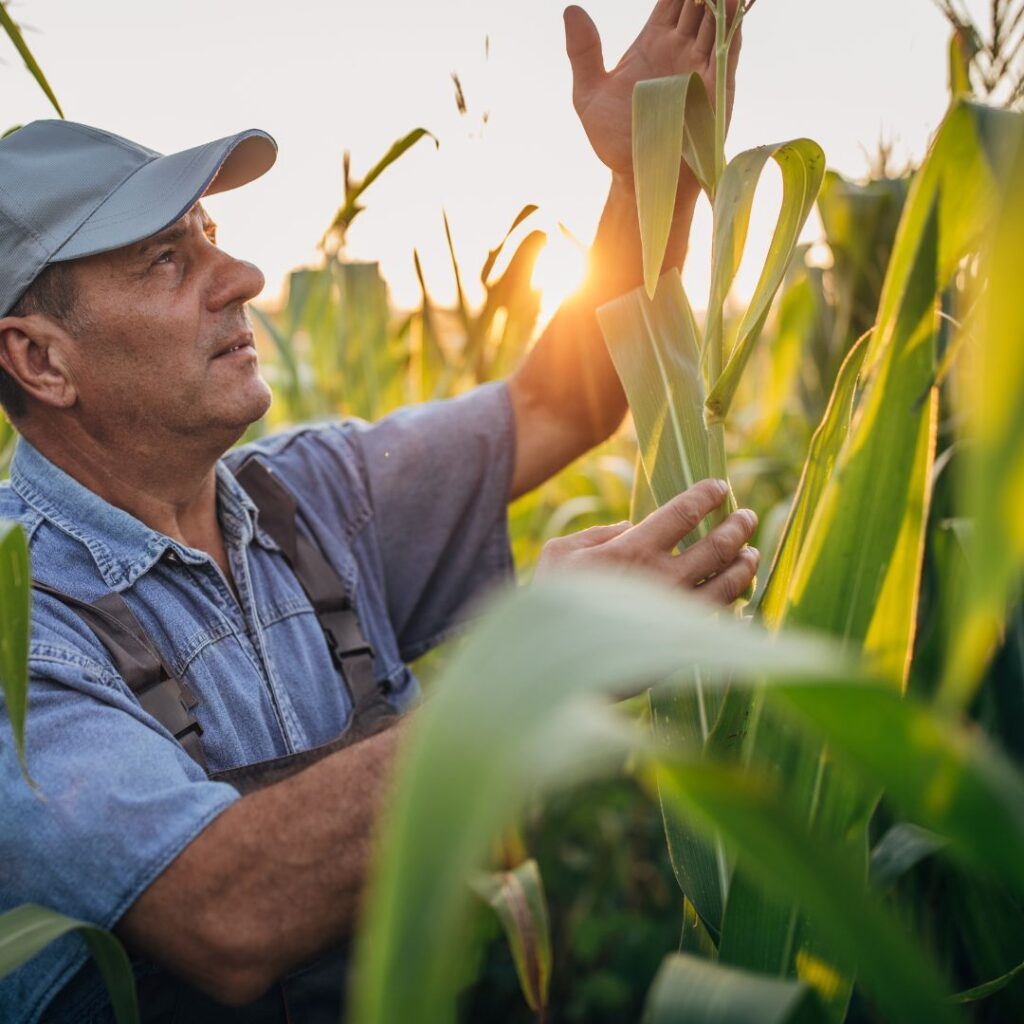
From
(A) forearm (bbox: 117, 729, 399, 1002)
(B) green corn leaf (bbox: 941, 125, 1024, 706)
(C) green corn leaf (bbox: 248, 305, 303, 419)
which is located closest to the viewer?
(B) green corn leaf (bbox: 941, 125, 1024, 706)

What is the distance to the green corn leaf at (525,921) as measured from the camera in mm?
930

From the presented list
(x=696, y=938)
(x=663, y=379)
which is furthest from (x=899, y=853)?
(x=663, y=379)

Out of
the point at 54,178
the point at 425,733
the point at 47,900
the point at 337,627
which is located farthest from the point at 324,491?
the point at 425,733

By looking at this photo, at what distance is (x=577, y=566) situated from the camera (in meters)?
0.73

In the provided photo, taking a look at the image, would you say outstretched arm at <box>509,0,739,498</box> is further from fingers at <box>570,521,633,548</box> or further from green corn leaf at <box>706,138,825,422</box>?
fingers at <box>570,521,633,548</box>

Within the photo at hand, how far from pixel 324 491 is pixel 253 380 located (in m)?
0.23

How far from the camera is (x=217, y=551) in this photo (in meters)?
1.21

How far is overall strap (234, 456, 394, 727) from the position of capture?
3.78ft

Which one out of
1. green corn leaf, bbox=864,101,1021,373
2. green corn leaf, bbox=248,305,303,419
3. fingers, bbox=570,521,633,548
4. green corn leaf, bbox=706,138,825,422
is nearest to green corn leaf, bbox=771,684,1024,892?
green corn leaf, bbox=864,101,1021,373

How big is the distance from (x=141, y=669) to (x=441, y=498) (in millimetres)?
512

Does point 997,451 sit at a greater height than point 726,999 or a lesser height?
greater

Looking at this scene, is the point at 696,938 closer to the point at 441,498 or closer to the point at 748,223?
the point at 748,223

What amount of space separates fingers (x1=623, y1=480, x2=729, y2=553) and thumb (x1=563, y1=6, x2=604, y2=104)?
473mm

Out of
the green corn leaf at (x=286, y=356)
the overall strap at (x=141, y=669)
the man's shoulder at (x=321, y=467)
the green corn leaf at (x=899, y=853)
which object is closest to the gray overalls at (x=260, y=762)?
the overall strap at (x=141, y=669)
